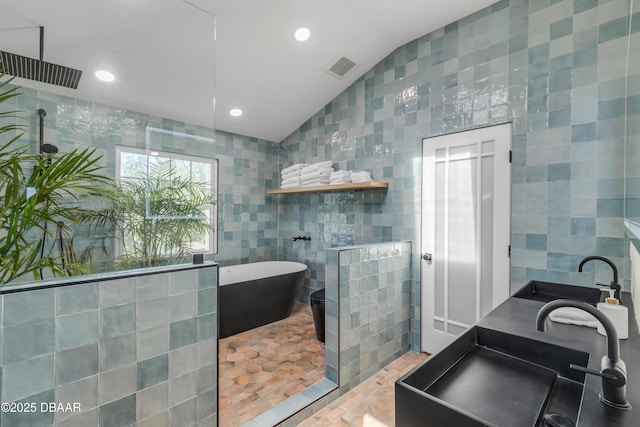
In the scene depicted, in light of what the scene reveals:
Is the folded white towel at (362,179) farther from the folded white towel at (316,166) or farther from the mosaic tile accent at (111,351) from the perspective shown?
the mosaic tile accent at (111,351)

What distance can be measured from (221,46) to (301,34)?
2.44 feet

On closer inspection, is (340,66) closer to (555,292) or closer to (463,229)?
(463,229)

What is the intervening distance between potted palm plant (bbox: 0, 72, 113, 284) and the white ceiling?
0.33m

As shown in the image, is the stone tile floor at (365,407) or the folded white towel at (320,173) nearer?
the stone tile floor at (365,407)

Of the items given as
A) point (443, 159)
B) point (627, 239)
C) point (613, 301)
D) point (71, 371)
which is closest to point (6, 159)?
point (71, 371)

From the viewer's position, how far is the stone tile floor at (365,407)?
186 centimetres

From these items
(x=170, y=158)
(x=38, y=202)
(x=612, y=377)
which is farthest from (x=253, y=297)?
(x=612, y=377)

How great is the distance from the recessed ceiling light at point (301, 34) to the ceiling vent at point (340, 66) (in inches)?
17.3

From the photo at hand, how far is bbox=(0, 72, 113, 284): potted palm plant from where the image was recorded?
3.78 ft

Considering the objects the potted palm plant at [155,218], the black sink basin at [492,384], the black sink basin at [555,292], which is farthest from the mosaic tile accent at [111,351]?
the black sink basin at [555,292]

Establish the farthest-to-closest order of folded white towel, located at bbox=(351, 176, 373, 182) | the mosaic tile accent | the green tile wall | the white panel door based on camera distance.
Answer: folded white towel, located at bbox=(351, 176, 373, 182)
the white panel door
the green tile wall
the mosaic tile accent

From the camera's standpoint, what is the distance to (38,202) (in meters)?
1.22

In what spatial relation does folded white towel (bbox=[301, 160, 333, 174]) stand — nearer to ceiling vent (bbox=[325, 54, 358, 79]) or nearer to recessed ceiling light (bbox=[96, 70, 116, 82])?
ceiling vent (bbox=[325, 54, 358, 79])

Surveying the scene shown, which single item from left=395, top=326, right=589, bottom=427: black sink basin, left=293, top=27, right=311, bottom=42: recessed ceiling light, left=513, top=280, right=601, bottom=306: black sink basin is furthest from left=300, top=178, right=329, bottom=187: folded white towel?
left=395, top=326, right=589, bottom=427: black sink basin
